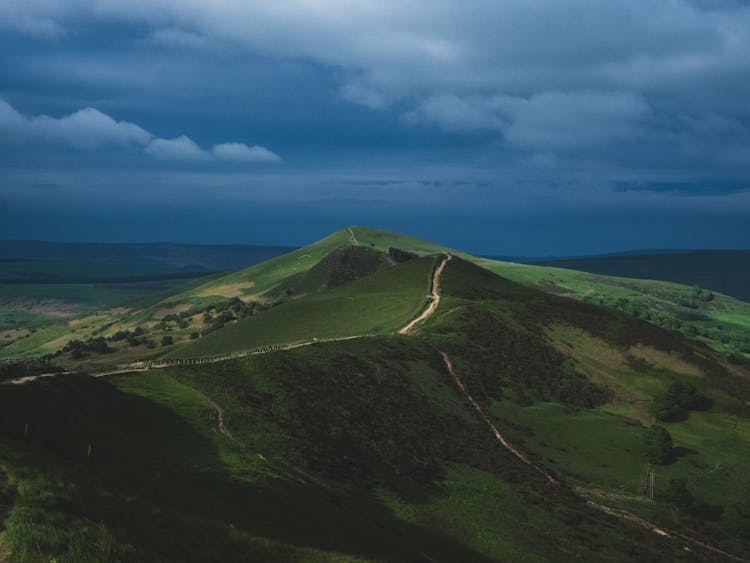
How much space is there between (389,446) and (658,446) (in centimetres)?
4748

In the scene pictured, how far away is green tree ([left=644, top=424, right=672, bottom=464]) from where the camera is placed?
89694mm

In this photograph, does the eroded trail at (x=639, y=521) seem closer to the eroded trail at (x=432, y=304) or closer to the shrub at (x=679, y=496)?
the shrub at (x=679, y=496)

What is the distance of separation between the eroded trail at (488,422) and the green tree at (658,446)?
2148 cm

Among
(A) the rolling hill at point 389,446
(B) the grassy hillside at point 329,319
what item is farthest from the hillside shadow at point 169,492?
(B) the grassy hillside at point 329,319

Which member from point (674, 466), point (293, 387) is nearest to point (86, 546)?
point (293, 387)

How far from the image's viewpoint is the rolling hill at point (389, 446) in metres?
25.9

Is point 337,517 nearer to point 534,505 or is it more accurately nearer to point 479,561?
point 479,561

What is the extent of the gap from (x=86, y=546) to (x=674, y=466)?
9417 centimetres

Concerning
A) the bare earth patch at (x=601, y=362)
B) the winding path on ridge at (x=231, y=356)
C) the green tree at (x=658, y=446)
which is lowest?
the green tree at (x=658, y=446)

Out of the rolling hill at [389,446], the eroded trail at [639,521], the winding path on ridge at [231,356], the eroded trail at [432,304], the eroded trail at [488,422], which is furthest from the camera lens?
the eroded trail at [432,304]

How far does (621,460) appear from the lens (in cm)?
9025

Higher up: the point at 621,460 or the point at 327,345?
the point at 327,345

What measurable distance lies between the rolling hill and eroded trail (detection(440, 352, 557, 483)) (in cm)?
46

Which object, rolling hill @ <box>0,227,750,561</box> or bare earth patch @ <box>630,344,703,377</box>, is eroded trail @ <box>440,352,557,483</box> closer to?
rolling hill @ <box>0,227,750,561</box>
